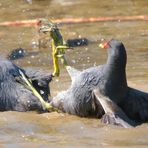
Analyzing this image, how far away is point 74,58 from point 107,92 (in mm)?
3160

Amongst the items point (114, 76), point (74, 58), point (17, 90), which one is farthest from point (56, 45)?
point (74, 58)

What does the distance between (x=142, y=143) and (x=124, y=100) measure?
68 centimetres

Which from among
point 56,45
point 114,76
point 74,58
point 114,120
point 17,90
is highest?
point 56,45

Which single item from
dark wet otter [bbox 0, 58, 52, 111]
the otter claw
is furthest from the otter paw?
dark wet otter [bbox 0, 58, 52, 111]

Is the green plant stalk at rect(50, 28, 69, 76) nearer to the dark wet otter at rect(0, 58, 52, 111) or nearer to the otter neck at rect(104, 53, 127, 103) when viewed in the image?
the dark wet otter at rect(0, 58, 52, 111)

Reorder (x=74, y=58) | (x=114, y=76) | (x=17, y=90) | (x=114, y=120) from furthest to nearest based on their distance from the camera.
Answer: (x=74, y=58) < (x=17, y=90) < (x=114, y=76) < (x=114, y=120)

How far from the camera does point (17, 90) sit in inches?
229

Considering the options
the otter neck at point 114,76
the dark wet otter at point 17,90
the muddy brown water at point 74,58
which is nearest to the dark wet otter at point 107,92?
the otter neck at point 114,76

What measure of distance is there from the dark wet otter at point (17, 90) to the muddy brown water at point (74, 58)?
0.07 m

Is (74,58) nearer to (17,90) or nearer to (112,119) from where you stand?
(17,90)

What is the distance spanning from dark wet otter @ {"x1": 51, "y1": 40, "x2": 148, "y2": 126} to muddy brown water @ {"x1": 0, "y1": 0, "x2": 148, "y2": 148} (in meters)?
0.11

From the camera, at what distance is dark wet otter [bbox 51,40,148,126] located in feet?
18.0

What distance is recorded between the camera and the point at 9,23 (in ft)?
36.2

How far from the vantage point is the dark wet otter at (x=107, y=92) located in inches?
216
